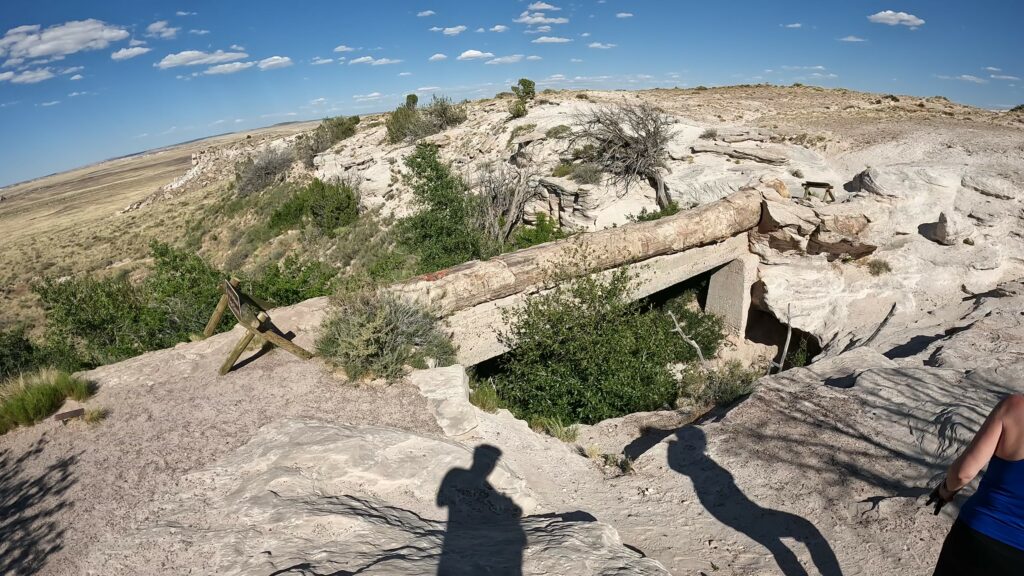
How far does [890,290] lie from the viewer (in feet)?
35.9

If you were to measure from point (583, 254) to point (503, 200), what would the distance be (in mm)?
8111

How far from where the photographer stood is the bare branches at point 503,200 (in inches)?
613

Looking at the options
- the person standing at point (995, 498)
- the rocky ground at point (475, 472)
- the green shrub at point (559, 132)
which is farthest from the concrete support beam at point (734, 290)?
the person standing at point (995, 498)

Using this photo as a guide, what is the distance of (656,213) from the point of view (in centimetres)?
1358

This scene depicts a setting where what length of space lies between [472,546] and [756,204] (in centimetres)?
983

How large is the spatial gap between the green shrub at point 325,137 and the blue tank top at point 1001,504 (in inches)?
1185

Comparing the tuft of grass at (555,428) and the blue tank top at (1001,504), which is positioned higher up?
the blue tank top at (1001,504)

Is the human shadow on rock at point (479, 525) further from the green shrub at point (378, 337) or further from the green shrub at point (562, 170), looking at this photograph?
the green shrub at point (562, 170)

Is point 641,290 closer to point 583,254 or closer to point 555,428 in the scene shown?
point 583,254

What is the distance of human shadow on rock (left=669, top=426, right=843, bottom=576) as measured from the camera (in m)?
4.28

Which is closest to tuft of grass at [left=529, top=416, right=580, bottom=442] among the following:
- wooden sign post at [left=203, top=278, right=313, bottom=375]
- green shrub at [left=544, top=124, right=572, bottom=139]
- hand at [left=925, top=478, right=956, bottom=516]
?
wooden sign post at [left=203, top=278, right=313, bottom=375]

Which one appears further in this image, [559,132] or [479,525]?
[559,132]

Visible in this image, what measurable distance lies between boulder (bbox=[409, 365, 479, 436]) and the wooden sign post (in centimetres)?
165

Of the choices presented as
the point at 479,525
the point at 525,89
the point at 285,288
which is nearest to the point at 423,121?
the point at 525,89
